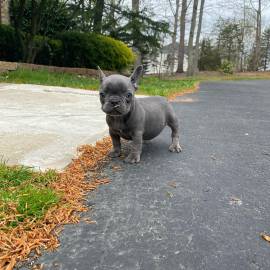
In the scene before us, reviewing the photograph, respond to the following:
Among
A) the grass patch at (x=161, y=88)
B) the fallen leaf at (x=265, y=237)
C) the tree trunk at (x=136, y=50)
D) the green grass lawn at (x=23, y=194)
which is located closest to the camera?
the fallen leaf at (x=265, y=237)

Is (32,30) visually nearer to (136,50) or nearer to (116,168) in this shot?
(136,50)

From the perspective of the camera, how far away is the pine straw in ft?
5.44

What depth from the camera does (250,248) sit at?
1.74 m

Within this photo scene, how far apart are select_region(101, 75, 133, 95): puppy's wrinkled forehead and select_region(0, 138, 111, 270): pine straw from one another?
0.66 metres

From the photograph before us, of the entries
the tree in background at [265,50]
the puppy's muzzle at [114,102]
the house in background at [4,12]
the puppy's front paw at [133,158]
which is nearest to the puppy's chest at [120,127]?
the puppy's front paw at [133,158]

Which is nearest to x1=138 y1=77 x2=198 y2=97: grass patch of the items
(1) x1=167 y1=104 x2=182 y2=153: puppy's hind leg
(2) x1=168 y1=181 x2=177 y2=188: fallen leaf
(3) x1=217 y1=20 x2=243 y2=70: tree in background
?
(1) x1=167 y1=104 x2=182 y2=153: puppy's hind leg

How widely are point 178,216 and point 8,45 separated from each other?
12484 mm

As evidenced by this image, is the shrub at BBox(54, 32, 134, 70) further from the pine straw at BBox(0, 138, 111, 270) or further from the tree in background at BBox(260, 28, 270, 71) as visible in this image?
the tree in background at BBox(260, 28, 270, 71)

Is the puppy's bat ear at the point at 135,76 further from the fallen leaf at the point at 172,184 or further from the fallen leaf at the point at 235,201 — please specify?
the fallen leaf at the point at 235,201

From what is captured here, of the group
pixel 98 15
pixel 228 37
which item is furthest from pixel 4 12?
pixel 228 37

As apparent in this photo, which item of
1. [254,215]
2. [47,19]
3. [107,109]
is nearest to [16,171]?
[107,109]

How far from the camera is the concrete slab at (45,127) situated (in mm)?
2980

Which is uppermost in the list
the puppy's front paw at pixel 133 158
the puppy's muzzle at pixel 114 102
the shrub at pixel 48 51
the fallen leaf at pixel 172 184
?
the shrub at pixel 48 51

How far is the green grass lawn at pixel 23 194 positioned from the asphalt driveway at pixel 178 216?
25 cm
